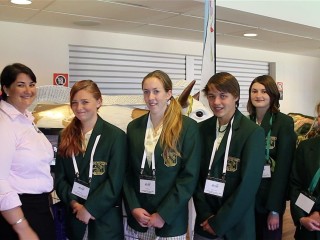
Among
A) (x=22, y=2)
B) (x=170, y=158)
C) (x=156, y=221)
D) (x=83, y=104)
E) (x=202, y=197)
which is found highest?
(x=22, y=2)

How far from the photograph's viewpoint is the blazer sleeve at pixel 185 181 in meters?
1.83

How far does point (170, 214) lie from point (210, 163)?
1.08ft

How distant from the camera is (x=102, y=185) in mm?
1926

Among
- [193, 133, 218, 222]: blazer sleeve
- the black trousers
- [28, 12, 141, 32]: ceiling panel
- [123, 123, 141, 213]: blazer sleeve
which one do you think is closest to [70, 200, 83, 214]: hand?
the black trousers

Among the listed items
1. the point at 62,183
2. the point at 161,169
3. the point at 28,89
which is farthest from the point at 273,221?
the point at 28,89

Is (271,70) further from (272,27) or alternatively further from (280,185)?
(280,185)

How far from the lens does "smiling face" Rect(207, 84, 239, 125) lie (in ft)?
6.22

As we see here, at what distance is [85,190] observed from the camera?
193cm

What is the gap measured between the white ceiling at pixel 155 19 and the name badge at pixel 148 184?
198 centimetres

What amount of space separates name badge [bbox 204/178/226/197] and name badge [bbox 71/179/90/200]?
Result: 0.62 m

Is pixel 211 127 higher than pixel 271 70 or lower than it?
lower

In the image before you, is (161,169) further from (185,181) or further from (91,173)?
(91,173)

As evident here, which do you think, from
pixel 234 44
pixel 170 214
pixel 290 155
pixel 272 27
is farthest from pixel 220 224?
pixel 234 44

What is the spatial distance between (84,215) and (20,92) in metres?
0.70
